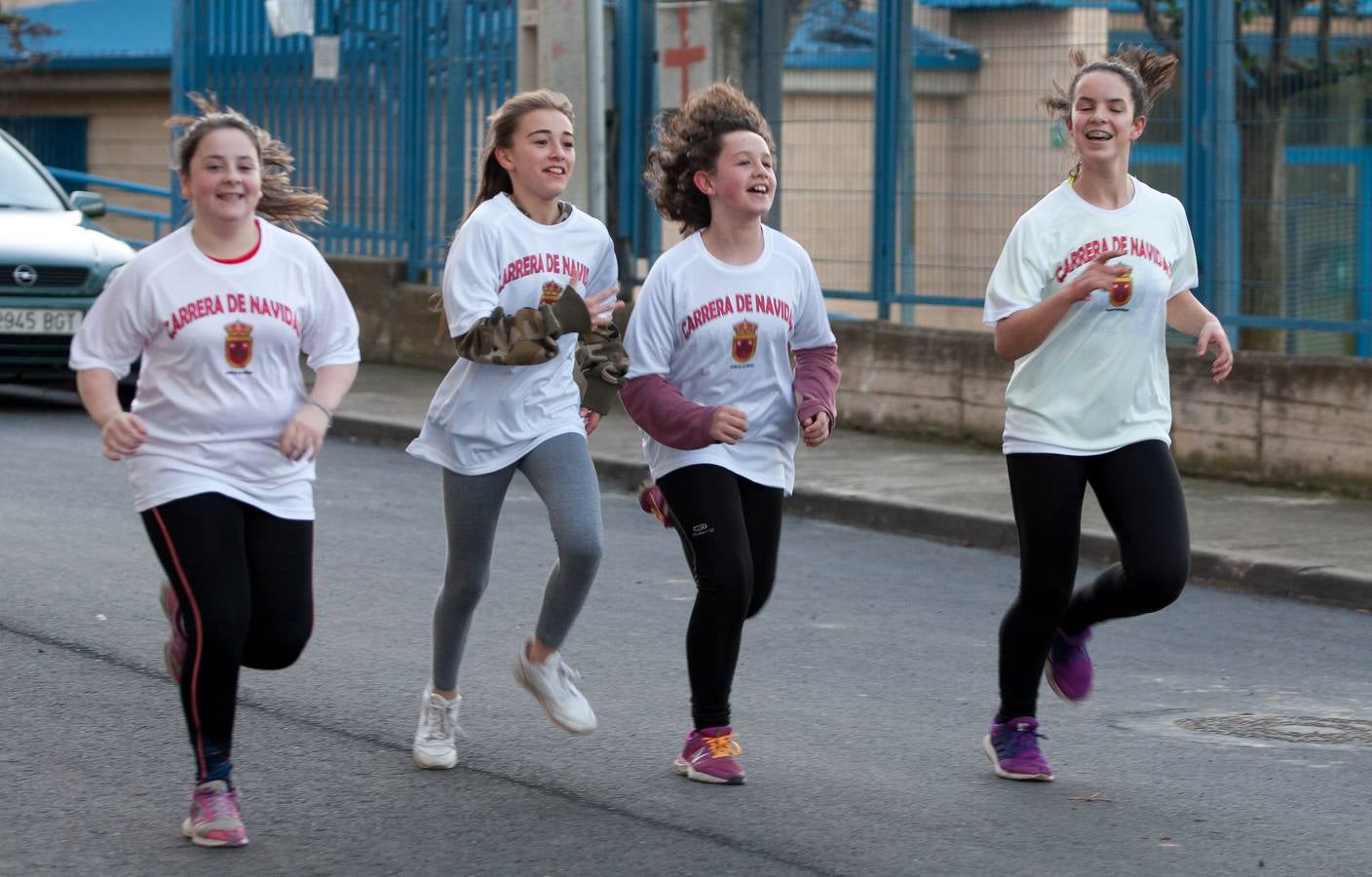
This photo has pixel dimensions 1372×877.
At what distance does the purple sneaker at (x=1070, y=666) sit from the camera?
574cm

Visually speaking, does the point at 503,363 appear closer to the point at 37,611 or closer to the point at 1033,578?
the point at 1033,578

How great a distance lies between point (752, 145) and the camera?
5.43m

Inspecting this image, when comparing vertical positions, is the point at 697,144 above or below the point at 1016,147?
below

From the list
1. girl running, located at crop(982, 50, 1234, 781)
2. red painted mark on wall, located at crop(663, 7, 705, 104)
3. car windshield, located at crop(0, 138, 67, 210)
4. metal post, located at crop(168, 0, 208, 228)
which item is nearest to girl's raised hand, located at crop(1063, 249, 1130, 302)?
girl running, located at crop(982, 50, 1234, 781)

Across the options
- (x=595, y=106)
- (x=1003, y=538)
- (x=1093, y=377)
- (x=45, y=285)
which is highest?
(x=595, y=106)

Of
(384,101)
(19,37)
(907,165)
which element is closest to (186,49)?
(384,101)

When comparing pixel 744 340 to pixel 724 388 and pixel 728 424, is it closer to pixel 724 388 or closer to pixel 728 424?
pixel 724 388

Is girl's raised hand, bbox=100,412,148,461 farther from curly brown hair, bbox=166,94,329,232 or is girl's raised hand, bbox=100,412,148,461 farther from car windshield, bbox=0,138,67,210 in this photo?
Result: car windshield, bbox=0,138,67,210

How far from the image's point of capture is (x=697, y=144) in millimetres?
5500

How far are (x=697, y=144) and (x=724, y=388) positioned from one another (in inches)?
24.6

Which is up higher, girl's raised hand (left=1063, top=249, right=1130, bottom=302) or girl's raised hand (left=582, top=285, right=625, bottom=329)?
girl's raised hand (left=1063, top=249, right=1130, bottom=302)

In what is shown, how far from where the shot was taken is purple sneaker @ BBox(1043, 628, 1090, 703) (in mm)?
5742

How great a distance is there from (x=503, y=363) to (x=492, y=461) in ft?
0.90

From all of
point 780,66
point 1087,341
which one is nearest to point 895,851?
point 1087,341
